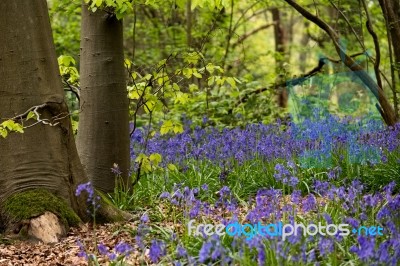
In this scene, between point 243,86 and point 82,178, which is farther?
point 243,86

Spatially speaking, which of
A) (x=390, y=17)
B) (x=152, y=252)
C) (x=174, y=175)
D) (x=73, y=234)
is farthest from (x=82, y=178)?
(x=390, y=17)

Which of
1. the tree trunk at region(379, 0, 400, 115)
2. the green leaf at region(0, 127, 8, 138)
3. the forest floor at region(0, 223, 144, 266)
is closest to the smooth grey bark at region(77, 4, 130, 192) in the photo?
the forest floor at region(0, 223, 144, 266)

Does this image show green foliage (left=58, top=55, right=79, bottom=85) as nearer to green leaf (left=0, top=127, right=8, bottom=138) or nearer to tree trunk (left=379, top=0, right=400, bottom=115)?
green leaf (left=0, top=127, right=8, bottom=138)

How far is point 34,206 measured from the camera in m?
4.04

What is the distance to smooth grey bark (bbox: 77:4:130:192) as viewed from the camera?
4973 millimetres

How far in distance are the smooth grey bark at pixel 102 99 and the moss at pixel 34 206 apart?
959 millimetres

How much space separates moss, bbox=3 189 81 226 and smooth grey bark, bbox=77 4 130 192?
959 millimetres

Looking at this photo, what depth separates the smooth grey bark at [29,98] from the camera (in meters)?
4.09

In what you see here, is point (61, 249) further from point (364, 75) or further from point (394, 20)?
point (394, 20)

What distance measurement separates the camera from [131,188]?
17.3 ft

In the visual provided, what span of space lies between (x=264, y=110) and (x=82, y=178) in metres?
5.90

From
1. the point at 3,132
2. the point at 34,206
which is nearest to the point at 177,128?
the point at 34,206

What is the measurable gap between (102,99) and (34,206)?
135 centimetres

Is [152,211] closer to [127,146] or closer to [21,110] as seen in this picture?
[127,146]
